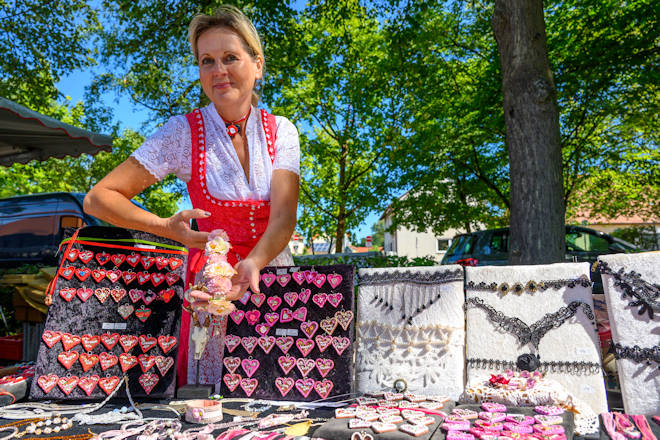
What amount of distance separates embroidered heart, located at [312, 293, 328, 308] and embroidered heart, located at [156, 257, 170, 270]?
0.81 meters

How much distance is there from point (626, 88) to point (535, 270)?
1150 cm

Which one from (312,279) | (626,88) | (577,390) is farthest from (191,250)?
(626,88)

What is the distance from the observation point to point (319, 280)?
2.03m

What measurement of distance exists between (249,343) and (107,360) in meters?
0.66

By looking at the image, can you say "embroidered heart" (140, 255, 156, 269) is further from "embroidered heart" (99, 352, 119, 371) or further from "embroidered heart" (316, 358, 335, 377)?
"embroidered heart" (316, 358, 335, 377)

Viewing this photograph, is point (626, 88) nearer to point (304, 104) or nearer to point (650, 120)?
point (650, 120)

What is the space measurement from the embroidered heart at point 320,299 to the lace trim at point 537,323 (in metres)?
0.73

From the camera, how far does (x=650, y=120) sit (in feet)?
40.0

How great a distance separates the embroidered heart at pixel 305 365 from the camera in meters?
1.92

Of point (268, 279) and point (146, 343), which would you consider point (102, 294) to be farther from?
point (268, 279)

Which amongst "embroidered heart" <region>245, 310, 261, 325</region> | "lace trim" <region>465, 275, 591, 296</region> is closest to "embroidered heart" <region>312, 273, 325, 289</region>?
"embroidered heart" <region>245, 310, 261, 325</region>

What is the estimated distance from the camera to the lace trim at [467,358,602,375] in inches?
65.5

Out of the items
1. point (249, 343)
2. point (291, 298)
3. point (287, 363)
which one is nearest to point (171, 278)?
point (249, 343)

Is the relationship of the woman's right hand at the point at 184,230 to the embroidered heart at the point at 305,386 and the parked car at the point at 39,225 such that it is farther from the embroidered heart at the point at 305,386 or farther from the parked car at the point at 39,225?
the parked car at the point at 39,225
